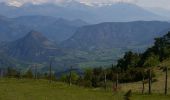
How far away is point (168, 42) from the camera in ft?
504

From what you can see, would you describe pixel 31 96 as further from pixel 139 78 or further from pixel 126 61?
Result: pixel 126 61

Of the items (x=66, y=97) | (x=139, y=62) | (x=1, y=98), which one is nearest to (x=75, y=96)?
(x=66, y=97)

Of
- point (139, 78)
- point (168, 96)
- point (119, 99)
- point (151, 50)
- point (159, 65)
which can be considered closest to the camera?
point (119, 99)

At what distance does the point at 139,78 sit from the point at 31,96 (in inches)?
2206

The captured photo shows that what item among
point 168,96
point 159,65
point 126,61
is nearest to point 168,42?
point 126,61

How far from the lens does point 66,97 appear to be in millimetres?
51562

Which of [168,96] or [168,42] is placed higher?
[168,42]

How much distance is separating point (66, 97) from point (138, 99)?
838 centimetres

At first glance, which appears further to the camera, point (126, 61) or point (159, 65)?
point (126, 61)

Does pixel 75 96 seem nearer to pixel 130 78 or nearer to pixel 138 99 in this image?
pixel 138 99

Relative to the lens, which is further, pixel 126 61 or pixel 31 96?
pixel 126 61

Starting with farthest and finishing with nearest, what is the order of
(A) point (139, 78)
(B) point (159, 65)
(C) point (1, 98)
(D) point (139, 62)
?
(D) point (139, 62)
(B) point (159, 65)
(A) point (139, 78)
(C) point (1, 98)

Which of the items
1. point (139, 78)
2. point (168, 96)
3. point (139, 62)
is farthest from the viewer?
point (139, 62)

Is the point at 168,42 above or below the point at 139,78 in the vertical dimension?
above
